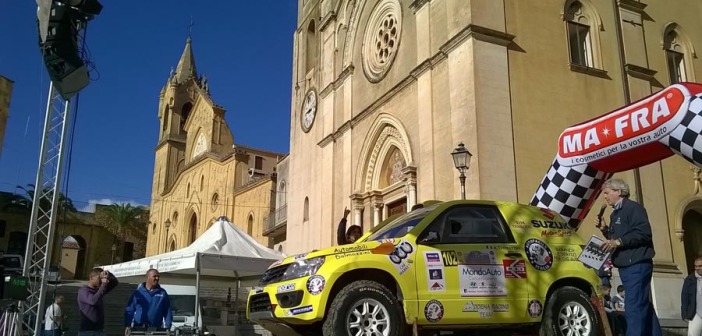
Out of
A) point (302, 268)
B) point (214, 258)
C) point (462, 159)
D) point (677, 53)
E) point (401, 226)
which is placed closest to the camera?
point (302, 268)

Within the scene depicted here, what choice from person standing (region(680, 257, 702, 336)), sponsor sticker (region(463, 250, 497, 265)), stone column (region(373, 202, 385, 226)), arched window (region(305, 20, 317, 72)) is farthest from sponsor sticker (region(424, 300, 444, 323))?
arched window (region(305, 20, 317, 72))

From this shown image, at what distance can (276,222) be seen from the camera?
30.9 meters

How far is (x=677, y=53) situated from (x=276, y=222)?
19.4m

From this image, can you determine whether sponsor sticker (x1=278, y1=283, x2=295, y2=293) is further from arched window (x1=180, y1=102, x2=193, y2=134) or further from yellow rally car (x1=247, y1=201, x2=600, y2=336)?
arched window (x1=180, y1=102, x2=193, y2=134)

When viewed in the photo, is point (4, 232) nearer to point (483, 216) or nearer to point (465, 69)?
point (465, 69)

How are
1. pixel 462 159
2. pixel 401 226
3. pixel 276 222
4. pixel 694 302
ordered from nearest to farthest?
pixel 401 226, pixel 694 302, pixel 462 159, pixel 276 222

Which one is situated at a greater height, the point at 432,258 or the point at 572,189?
the point at 572,189

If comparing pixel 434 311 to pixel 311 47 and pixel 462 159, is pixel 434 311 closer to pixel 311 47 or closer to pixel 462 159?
pixel 462 159

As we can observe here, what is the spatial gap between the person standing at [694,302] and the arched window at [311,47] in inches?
778

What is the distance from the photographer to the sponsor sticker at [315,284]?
605cm

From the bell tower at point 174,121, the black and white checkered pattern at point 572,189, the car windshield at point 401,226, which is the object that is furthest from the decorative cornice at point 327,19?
the bell tower at point 174,121

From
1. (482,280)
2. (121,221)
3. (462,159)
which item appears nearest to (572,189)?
(462,159)

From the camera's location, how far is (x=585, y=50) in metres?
17.0

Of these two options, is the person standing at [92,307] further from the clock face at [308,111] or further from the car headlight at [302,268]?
the clock face at [308,111]
